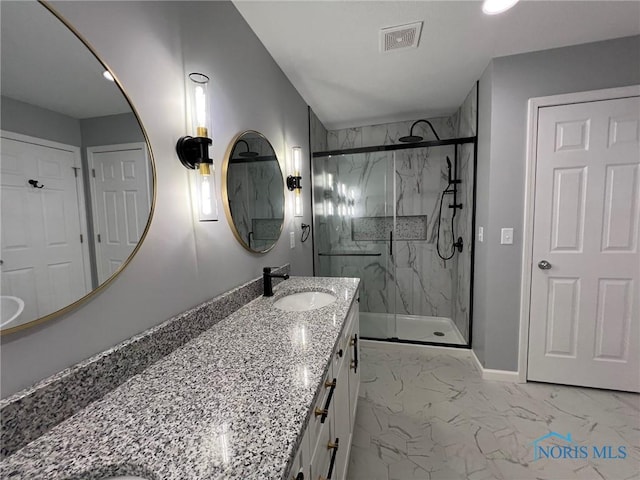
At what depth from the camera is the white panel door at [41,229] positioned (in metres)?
0.56

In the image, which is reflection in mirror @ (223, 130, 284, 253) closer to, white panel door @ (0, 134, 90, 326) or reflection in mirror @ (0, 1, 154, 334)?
reflection in mirror @ (0, 1, 154, 334)

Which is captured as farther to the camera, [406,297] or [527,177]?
[406,297]

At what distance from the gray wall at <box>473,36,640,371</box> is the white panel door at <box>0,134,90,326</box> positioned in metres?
2.38

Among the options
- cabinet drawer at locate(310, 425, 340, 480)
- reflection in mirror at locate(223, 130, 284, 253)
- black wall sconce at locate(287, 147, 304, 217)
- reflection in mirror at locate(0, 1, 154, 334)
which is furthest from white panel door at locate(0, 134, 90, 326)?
black wall sconce at locate(287, 147, 304, 217)

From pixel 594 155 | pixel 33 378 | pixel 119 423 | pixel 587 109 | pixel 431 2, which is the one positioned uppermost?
pixel 431 2

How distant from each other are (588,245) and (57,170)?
9.38 feet

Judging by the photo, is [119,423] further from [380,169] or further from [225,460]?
[380,169]

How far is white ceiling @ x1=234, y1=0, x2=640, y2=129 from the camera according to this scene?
1.44 meters

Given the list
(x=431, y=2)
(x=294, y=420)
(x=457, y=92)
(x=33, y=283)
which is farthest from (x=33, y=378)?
(x=457, y=92)

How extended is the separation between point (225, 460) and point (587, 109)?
2.74 metres

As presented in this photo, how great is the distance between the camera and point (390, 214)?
2971 millimetres

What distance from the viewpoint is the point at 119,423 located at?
1.95 ft

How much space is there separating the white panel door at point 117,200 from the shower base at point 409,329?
8.33 ft

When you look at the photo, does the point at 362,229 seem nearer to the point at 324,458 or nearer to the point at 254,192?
the point at 254,192
